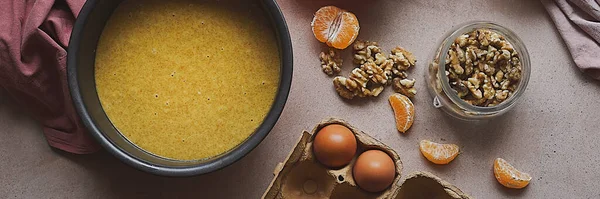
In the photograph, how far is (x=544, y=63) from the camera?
1803 millimetres

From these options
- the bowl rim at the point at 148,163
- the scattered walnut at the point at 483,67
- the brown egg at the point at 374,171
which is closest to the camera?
the bowl rim at the point at 148,163

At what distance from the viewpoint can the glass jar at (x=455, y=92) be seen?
1653 mm

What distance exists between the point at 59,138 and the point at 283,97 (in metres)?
0.59

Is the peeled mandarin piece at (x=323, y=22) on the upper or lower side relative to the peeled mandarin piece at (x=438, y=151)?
upper

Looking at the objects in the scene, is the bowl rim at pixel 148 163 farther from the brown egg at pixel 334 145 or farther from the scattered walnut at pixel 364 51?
the scattered walnut at pixel 364 51

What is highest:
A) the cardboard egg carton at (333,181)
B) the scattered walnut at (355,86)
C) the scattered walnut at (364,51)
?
the scattered walnut at (364,51)

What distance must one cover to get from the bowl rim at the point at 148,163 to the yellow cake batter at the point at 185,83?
0.08m

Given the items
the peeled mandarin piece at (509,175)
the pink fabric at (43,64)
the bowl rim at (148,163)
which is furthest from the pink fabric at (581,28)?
the pink fabric at (43,64)

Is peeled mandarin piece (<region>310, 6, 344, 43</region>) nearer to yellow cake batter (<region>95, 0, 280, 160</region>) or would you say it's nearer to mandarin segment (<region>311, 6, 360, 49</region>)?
mandarin segment (<region>311, 6, 360, 49</region>)

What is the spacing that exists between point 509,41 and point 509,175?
325 millimetres

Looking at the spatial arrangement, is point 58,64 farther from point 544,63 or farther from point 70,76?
point 544,63

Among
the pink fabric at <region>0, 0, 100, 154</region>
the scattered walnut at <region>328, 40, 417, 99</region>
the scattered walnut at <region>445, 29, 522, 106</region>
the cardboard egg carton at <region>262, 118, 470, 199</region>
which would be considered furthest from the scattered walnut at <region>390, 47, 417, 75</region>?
the pink fabric at <region>0, 0, 100, 154</region>

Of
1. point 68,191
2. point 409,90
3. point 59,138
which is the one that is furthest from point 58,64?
point 409,90

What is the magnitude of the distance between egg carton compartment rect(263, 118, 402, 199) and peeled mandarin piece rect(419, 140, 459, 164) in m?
0.15
